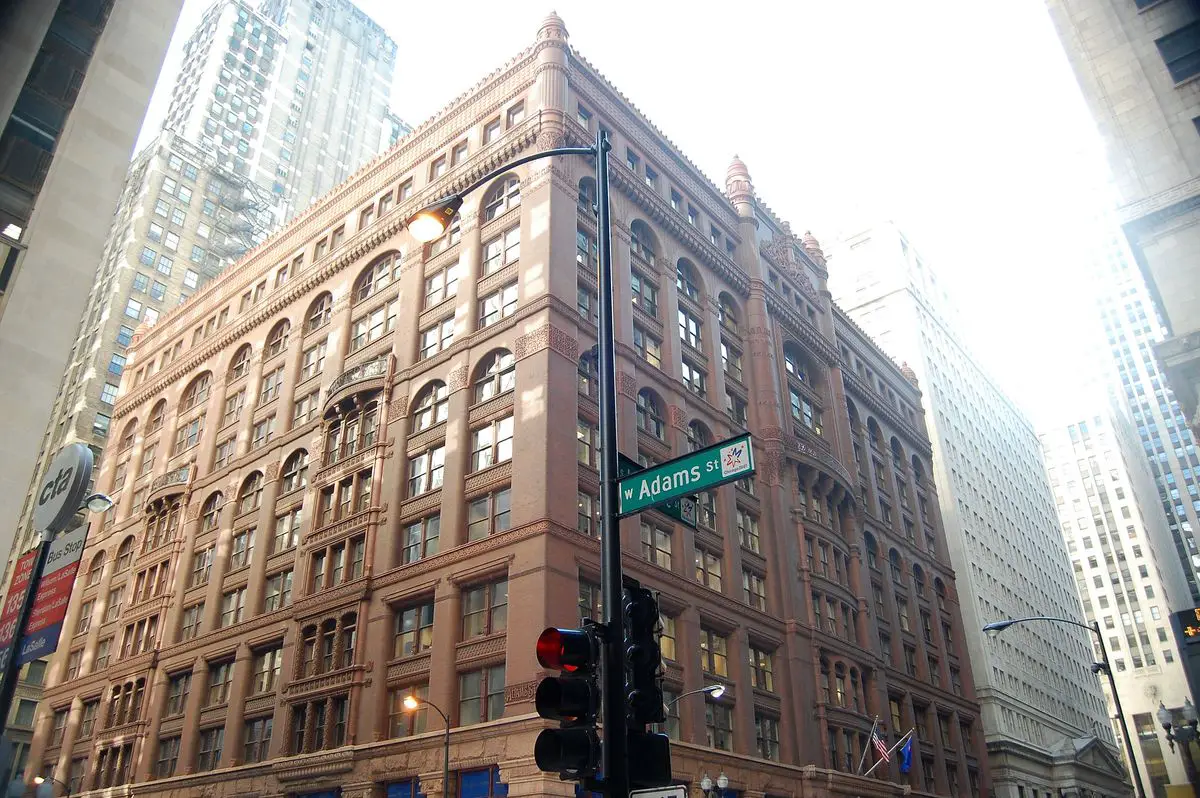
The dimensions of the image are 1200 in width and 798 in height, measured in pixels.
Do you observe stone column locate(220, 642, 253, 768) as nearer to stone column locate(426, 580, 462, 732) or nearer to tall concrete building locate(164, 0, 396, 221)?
stone column locate(426, 580, 462, 732)

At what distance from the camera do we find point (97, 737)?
5253 centimetres

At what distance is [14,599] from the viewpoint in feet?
53.1

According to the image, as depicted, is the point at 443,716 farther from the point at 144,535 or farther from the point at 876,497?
the point at 876,497

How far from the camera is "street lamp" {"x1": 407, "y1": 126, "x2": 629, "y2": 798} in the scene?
9695 millimetres

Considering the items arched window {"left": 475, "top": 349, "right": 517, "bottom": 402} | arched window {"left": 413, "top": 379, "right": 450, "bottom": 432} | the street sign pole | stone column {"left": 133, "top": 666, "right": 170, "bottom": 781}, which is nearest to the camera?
the street sign pole

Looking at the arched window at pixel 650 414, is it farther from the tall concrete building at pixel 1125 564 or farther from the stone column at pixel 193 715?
the tall concrete building at pixel 1125 564

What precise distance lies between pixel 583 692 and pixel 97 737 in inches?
2138

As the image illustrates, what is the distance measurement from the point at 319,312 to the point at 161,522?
17.7m

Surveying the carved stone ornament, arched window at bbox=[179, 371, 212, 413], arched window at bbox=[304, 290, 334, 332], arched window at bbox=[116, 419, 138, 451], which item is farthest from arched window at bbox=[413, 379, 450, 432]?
arched window at bbox=[116, 419, 138, 451]

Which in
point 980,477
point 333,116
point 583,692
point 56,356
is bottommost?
point 583,692

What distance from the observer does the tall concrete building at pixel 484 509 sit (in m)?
38.0

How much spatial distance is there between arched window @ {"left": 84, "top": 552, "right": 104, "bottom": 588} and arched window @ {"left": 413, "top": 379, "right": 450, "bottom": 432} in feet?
107

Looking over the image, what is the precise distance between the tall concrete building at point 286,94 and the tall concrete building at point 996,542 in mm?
72459

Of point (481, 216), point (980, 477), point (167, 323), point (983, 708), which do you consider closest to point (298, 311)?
point (481, 216)
